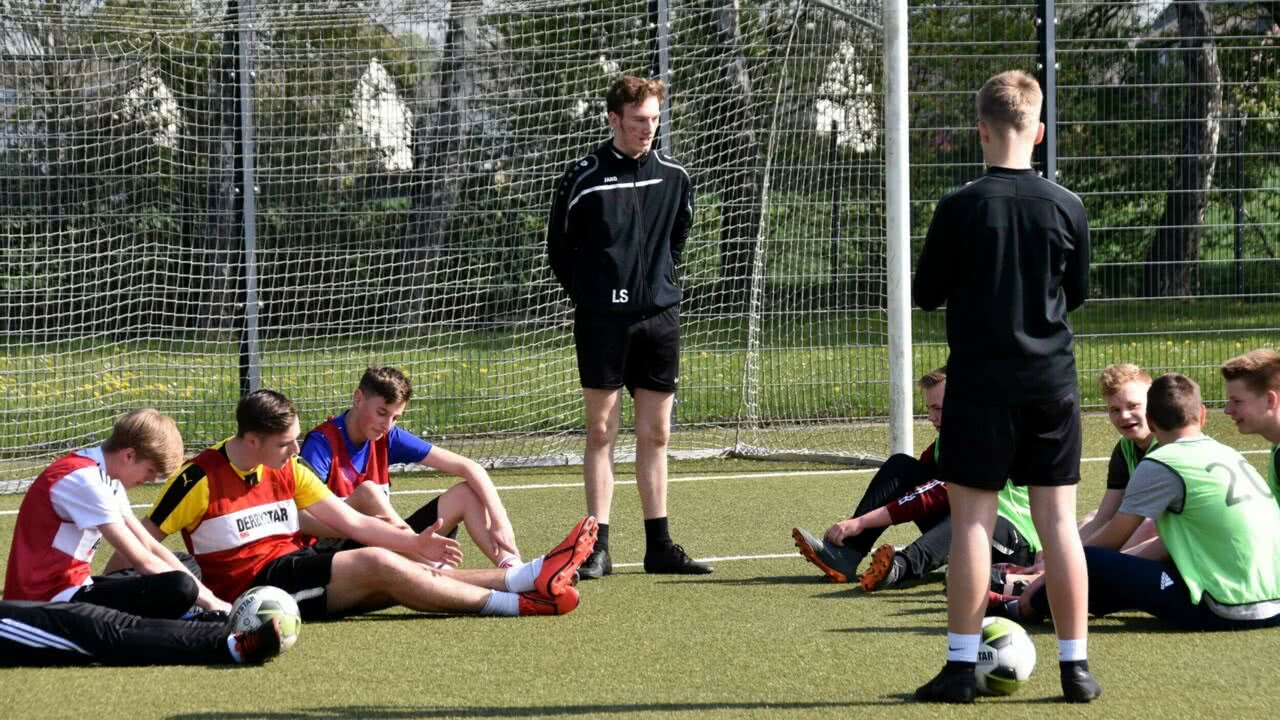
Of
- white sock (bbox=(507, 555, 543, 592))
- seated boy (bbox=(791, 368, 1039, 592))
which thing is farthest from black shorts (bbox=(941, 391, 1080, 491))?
white sock (bbox=(507, 555, 543, 592))

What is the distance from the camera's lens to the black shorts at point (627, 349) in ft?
21.4

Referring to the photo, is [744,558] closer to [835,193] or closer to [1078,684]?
[1078,684]

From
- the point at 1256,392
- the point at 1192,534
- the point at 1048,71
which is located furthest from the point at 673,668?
the point at 1048,71

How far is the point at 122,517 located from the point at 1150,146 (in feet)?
26.2

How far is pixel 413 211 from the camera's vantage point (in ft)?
36.7

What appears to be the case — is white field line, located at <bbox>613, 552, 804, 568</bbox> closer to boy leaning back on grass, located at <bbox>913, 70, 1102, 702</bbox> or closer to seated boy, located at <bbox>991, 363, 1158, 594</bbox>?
seated boy, located at <bbox>991, 363, 1158, 594</bbox>

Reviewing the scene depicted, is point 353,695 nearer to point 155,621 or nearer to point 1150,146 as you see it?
point 155,621

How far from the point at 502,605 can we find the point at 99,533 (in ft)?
4.68

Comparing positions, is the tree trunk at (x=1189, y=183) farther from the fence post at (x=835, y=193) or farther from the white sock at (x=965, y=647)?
the white sock at (x=965, y=647)

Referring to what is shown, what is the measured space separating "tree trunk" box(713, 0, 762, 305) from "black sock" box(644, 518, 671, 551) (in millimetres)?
4465

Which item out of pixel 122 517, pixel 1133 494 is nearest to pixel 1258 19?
pixel 1133 494

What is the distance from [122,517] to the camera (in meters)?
5.00

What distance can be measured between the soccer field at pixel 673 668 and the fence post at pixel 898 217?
2033 millimetres

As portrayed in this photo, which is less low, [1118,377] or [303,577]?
[1118,377]
